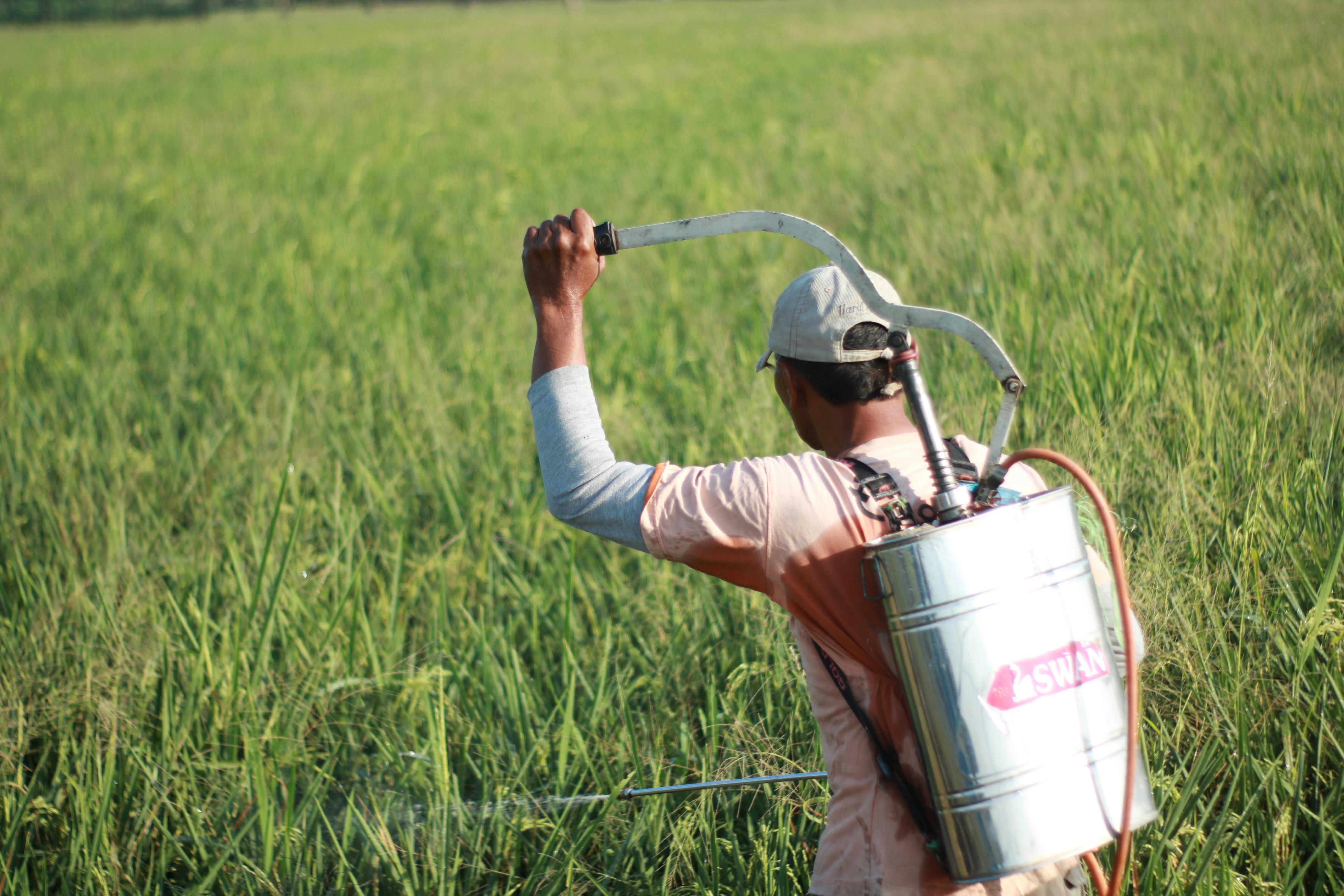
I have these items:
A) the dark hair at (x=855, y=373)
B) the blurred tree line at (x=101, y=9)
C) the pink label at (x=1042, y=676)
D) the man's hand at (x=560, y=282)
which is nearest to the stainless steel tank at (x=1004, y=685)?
the pink label at (x=1042, y=676)

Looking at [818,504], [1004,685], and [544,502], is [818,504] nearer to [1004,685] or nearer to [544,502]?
[1004,685]

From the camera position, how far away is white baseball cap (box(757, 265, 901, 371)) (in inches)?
49.9

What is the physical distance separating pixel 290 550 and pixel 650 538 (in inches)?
65.0

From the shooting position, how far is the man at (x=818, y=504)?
46.9 inches

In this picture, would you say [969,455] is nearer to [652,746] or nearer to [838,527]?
[838,527]

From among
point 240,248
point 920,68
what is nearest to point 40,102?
point 240,248

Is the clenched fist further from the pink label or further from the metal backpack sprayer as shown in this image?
the pink label

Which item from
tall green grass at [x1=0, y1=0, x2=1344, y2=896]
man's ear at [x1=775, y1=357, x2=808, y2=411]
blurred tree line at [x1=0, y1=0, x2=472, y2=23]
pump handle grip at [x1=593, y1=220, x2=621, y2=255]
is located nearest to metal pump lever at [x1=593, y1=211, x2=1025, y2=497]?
pump handle grip at [x1=593, y1=220, x2=621, y2=255]

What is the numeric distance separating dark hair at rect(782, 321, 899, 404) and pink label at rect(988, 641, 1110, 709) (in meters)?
0.39

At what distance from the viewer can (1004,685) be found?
107cm

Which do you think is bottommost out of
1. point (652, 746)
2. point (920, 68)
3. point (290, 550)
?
point (652, 746)

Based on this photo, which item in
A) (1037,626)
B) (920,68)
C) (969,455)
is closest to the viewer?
(1037,626)

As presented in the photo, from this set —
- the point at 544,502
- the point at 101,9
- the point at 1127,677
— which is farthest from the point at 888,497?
the point at 101,9

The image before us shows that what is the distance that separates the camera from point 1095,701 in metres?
1.10
